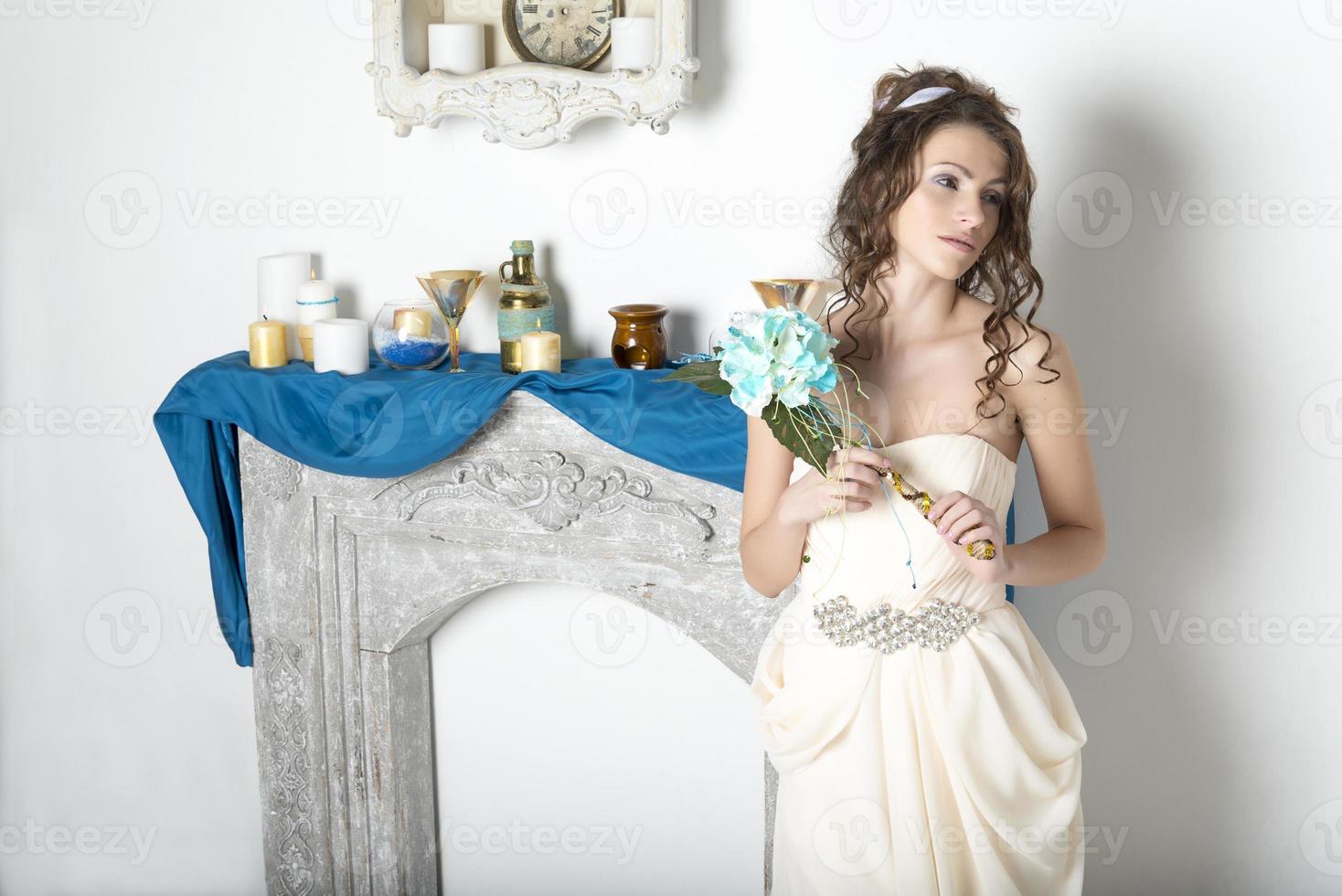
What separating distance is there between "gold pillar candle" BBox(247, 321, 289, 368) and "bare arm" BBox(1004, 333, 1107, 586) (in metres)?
1.62

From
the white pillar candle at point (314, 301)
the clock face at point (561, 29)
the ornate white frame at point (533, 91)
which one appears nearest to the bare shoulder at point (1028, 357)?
the ornate white frame at point (533, 91)

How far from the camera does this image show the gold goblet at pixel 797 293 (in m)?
2.34

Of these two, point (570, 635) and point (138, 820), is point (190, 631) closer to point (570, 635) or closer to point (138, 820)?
point (138, 820)

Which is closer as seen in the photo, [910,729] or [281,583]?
[910,729]

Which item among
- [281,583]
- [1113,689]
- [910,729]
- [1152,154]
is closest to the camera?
[910,729]

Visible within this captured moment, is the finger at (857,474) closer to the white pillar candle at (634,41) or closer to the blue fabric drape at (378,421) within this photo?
the blue fabric drape at (378,421)

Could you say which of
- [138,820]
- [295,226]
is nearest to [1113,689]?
[295,226]

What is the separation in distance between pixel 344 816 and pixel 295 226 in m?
1.41

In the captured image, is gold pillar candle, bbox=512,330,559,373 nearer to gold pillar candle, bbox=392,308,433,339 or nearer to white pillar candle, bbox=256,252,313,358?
gold pillar candle, bbox=392,308,433,339

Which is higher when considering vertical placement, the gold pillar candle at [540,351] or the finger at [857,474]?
the gold pillar candle at [540,351]

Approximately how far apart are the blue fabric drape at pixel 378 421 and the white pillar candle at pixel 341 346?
0.04m

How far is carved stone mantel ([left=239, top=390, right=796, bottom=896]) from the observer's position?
2.47 metres

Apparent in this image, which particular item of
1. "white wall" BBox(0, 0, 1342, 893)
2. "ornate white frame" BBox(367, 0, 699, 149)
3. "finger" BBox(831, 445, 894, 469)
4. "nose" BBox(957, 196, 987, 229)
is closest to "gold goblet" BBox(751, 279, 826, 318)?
"white wall" BBox(0, 0, 1342, 893)

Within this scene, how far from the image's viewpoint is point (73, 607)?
3166 mm
